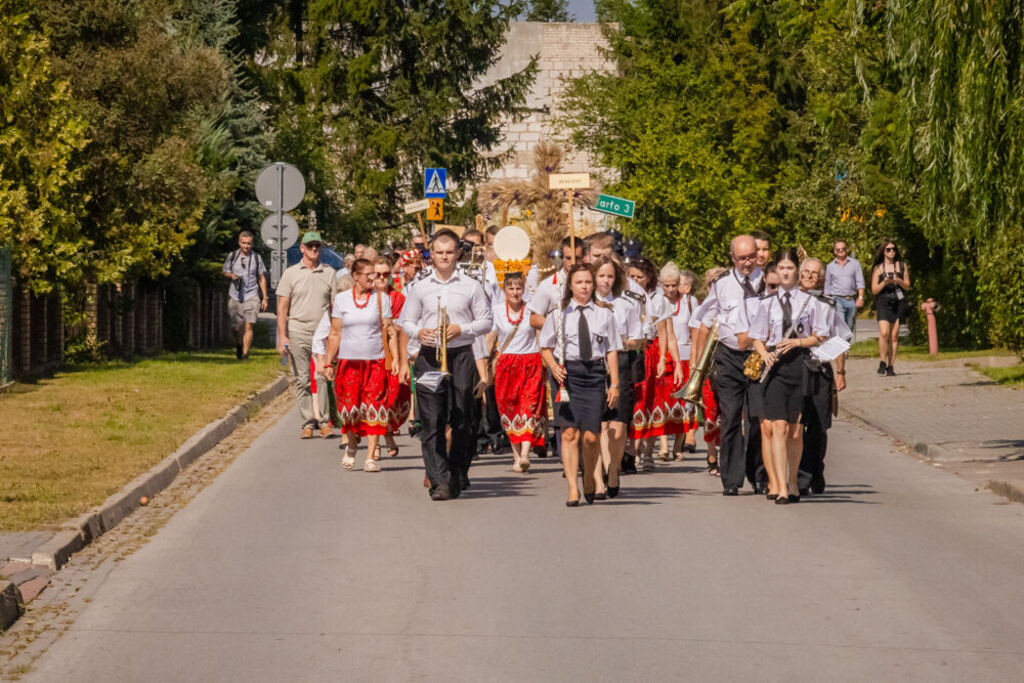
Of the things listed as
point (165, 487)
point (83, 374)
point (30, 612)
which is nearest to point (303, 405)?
point (165, 487)

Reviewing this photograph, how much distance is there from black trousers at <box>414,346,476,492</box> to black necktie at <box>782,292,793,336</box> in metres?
2.27

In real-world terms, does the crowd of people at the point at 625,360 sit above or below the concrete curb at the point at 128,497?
above

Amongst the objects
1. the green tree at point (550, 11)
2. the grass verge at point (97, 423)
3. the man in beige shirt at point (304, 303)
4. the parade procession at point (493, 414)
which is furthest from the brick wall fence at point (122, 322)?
the green tree at point (550, 11)

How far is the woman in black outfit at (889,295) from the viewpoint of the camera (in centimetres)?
2688

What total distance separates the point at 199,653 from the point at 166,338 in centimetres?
2709

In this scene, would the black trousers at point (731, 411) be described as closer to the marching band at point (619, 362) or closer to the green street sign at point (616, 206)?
the marching band at point (619, 362)

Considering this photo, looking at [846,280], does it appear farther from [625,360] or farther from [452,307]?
[452,307]

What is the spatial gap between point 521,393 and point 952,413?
6414 mm

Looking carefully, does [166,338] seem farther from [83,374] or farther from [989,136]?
[989,136]

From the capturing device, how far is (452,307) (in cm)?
1424

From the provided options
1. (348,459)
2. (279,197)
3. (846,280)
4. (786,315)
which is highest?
(279,197)

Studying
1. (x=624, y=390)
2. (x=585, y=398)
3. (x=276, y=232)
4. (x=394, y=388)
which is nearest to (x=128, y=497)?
(x=585, y=398)

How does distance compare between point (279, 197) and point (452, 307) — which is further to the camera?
point (279, 197)

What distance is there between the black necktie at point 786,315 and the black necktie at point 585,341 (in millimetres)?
1366
